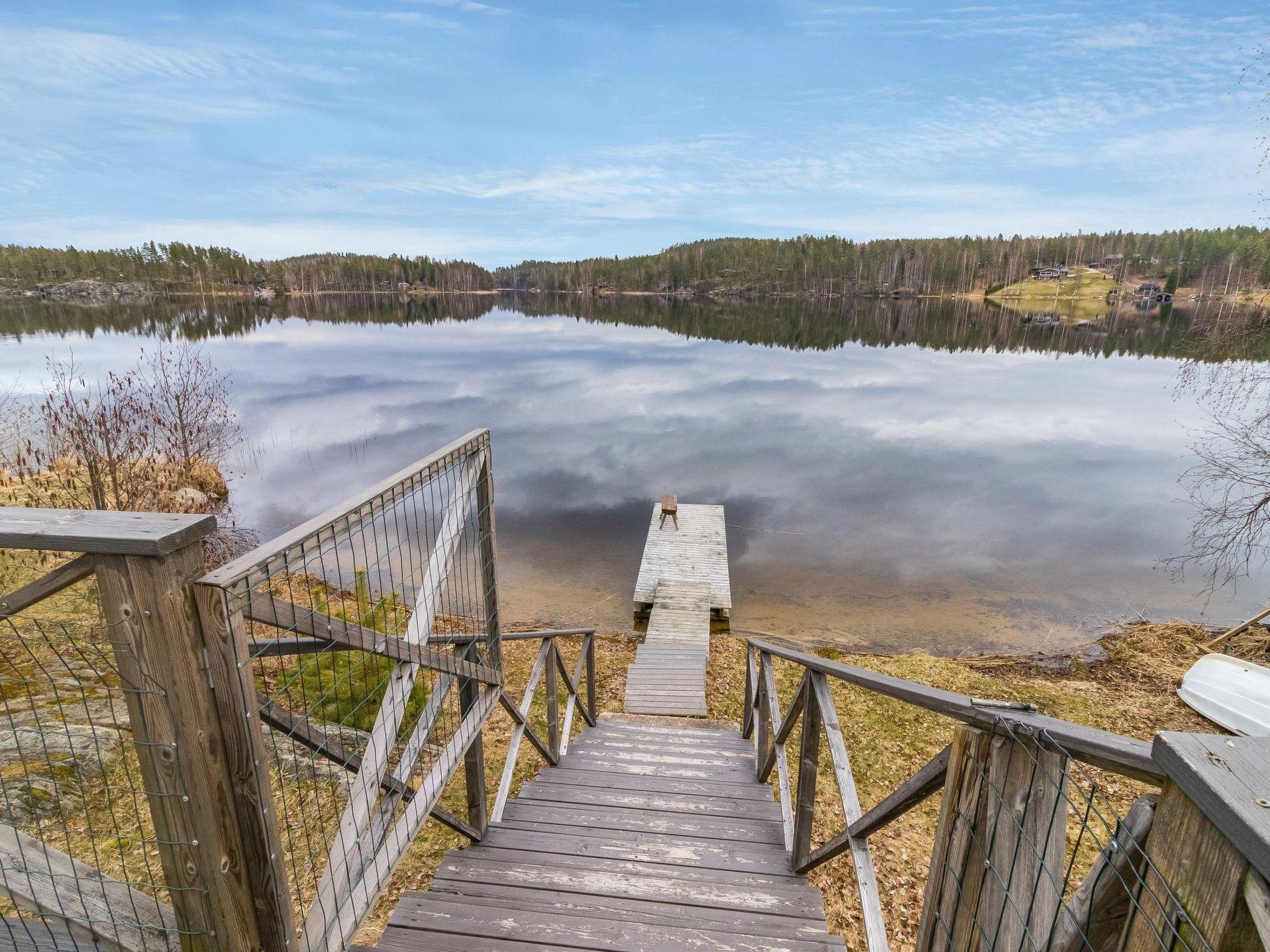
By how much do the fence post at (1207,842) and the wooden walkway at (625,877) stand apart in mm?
2171

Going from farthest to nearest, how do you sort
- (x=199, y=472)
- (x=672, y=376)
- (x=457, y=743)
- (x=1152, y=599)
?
1. (x=672, y=376)
2. (x=199, y=472)
3. (x=1152, y=599)
4. (x=457, y=743)

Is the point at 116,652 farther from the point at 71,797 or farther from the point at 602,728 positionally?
the point at 602,728

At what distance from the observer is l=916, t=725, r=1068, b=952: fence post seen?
4.71ft

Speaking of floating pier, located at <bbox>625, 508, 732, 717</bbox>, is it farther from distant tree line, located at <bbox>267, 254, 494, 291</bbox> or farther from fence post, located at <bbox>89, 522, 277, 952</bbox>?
distant tree line, located at <bbox>267, 254, 494, 291</bbox>

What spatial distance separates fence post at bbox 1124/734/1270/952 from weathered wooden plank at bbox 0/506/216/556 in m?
1.86

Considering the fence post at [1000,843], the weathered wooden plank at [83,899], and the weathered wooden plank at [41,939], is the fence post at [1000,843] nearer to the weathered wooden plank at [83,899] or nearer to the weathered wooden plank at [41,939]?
the weathered wooden plank at [83,899]

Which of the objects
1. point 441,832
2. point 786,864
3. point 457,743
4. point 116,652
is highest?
point 116,652

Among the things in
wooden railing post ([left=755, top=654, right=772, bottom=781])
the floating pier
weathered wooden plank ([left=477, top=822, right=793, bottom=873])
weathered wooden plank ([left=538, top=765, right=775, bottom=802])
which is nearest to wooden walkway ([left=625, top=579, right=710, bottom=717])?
the floating pier

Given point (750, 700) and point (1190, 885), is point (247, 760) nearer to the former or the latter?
point (1190, 885)

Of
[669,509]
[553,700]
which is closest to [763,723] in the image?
[553,700]

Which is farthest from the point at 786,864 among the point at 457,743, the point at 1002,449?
the point at 1002,449

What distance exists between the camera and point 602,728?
6934 mm

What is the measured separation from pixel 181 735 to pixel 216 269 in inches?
5902

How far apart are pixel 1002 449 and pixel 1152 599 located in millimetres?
15660
